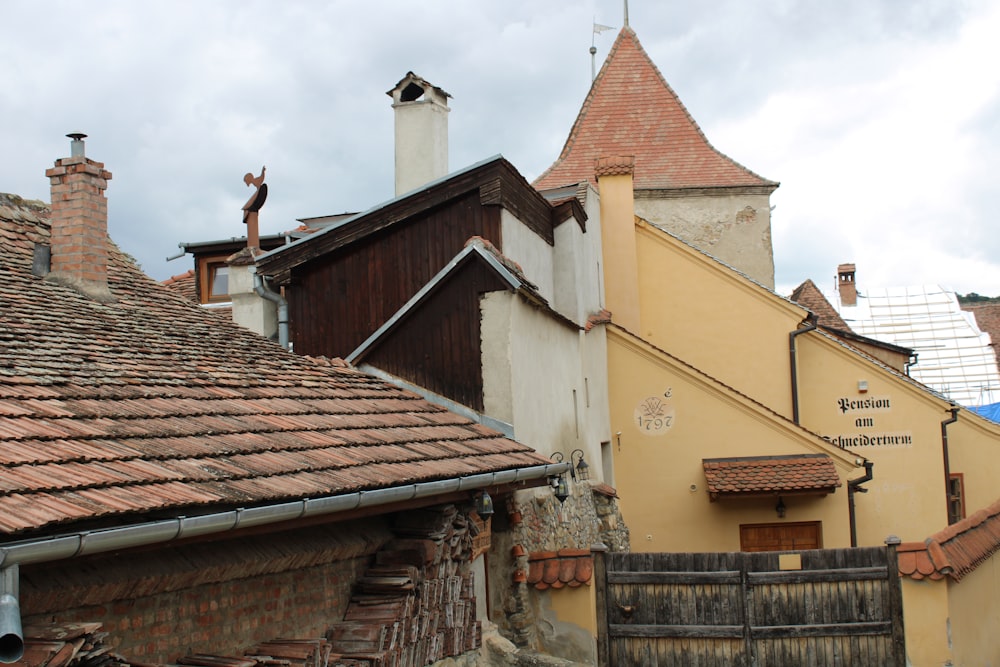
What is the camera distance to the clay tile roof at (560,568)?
11148 millimetres

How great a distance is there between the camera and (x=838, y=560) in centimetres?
1067

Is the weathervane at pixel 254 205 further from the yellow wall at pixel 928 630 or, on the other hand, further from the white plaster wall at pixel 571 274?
the yellow wall at pixel 928 630

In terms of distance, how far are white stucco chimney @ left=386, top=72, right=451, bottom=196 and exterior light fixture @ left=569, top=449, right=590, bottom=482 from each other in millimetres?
4051

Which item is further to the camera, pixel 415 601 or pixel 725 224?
pixel 725 224

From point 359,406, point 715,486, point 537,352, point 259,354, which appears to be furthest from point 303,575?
point 715,486

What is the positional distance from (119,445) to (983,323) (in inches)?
1670

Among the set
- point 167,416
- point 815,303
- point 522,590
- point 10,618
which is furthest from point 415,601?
point 815,303

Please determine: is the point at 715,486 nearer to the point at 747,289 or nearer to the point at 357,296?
the point at 747,289

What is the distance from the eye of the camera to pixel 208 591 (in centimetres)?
651

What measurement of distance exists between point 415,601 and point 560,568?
318 cm

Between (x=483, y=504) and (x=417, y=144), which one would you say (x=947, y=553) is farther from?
(x=417, y=144)

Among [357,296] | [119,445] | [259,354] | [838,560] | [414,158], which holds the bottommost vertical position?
[838,560]

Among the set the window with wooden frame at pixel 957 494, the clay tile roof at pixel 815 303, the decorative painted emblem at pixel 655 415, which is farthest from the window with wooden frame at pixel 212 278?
the clay tile roof at pixel 815 303

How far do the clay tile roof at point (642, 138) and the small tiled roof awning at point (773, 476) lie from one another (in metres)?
9.21
